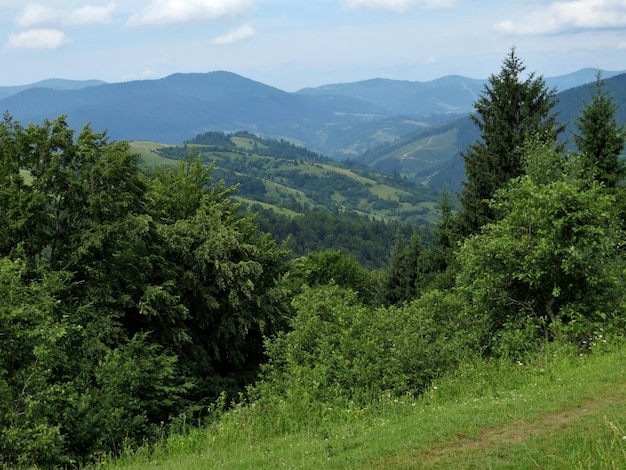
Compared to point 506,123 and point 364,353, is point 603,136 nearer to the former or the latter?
point 506,123

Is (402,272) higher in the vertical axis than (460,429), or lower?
lower

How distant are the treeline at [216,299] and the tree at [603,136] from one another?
350 inches

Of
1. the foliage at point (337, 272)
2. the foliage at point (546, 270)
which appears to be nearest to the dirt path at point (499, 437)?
the foliage at point (546, 270)

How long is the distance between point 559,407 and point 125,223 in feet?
49.0

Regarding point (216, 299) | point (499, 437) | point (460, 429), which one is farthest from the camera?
point (216, 299)

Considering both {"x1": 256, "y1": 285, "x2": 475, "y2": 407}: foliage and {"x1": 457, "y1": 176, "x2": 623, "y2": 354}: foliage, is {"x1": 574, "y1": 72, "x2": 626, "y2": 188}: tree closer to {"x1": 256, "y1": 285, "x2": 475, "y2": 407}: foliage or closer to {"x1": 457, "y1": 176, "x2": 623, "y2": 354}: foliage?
{"x1": 457, "y1": 176, "x2": 623, "y2": 354}: foliage

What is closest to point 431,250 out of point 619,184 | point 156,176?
point 619,184

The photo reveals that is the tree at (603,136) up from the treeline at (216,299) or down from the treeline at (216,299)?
up

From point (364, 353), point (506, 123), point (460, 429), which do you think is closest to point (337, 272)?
point (506, 123)

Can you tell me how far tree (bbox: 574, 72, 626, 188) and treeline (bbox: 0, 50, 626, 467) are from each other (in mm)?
8885

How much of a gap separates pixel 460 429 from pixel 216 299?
1661cm

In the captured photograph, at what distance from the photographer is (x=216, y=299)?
23.0 metres

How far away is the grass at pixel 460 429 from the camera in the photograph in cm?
702

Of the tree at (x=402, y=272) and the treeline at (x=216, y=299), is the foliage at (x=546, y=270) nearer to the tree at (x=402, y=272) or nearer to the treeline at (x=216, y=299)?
the treeline at (x=216, y=299)
